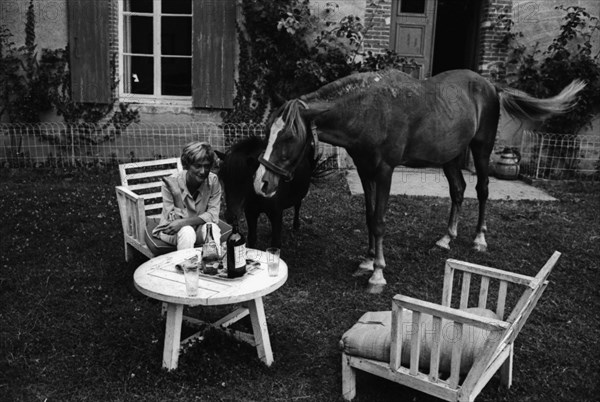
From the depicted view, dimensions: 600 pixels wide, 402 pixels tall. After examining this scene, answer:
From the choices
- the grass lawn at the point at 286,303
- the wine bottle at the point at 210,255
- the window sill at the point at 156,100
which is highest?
the window sill at the point at 156,100

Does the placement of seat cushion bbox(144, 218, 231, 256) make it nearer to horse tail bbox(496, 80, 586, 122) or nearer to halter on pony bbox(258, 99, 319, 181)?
halter on pony bbox(258, 99, 319, 181)

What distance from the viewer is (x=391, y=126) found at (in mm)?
4434

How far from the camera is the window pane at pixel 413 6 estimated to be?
29.2ft

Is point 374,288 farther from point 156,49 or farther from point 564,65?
point 156,49

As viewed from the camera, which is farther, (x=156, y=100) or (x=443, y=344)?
(x=156, y=100)

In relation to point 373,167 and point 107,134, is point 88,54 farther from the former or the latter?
point 373,167

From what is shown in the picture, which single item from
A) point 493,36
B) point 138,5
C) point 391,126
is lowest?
point 391,126

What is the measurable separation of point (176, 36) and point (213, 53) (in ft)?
2.54

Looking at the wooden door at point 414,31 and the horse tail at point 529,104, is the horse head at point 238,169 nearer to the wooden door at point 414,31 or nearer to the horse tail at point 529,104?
the horse tail at point 529,104

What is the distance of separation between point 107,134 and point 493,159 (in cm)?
580

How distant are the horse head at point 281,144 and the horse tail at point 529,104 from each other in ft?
8.47

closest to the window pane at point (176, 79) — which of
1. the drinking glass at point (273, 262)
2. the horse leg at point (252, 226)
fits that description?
the horse leg at point (252, 226)

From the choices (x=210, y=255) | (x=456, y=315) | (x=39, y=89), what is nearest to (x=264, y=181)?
(x=210, y=255)

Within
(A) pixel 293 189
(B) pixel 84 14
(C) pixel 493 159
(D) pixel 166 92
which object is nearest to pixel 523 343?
(A) pixel 293 189
